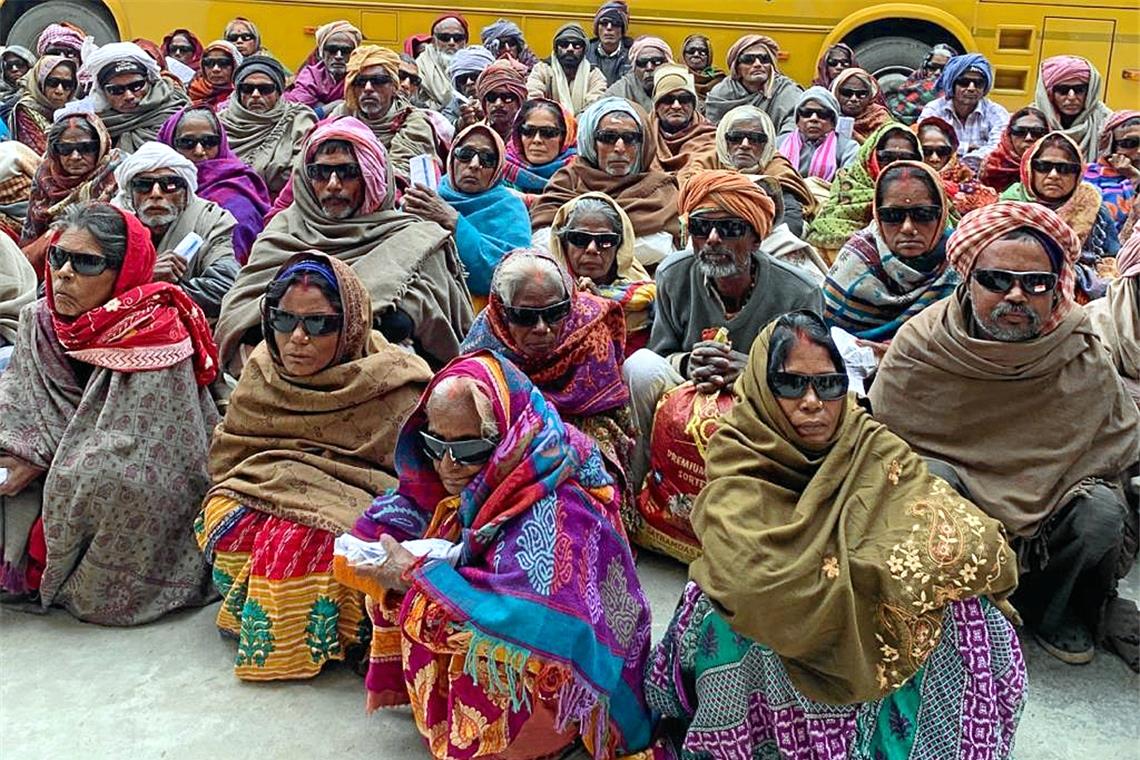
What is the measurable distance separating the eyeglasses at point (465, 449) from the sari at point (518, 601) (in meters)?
0.04

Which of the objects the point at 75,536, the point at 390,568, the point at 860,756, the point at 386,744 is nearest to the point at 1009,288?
the point at 860,756

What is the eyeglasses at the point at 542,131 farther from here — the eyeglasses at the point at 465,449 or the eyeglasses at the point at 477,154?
the eyeglasses at the point at 465,449

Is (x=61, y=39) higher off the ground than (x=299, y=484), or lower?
higher

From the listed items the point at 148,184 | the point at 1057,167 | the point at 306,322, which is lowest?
the point at 1057,167

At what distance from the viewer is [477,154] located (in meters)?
5.29

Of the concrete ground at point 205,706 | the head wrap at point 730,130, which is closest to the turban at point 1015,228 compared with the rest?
the concrete ground at point 205,706

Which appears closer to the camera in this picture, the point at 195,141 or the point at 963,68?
the point at 195,141

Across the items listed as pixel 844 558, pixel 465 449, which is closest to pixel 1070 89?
pixel 844 558

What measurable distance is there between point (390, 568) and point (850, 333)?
228 centimetres

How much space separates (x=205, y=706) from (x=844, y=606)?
1844mm

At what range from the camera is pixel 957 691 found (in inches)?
96.5

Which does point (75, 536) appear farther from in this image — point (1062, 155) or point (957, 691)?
point (1062, 155)

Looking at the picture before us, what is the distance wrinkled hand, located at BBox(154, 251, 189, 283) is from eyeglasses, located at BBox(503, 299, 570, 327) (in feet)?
5.69

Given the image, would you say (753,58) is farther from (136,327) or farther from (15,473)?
(15,473)
